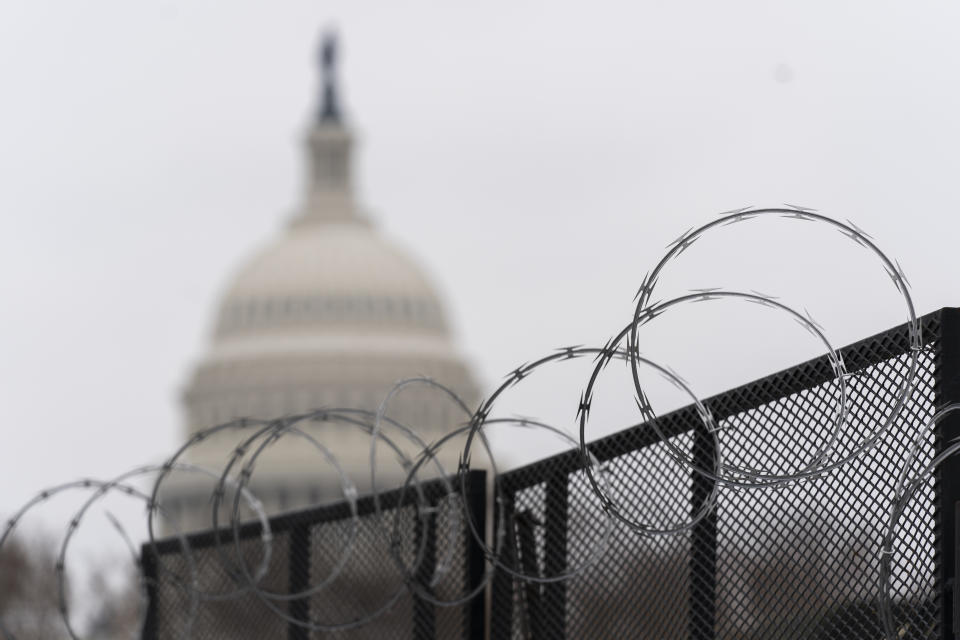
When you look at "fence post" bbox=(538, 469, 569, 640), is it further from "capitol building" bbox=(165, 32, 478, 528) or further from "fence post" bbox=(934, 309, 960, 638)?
"capitol building" bbox=(165, 32, 478, 528)

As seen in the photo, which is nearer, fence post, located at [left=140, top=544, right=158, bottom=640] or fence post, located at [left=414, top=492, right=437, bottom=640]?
fence post, located at [left=414, top=492, right=437, bottom=640]

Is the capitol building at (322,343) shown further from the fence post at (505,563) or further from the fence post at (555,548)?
the fence post at (555,548)

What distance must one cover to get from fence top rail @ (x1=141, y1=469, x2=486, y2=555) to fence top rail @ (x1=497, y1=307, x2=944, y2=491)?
618mm

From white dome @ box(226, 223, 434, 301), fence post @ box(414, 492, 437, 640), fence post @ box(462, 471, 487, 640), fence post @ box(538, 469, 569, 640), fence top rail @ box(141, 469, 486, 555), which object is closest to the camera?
fence post @ box(538, 469, 569, 640)

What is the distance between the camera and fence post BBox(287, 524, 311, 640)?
1705 centimetres

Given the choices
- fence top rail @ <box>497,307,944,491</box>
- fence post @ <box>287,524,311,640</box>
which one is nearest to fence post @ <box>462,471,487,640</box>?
fence top rail @ <box>497,307,944,491</box>

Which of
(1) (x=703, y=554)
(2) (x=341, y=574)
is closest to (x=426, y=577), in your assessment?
(2) (x=341, y=574)

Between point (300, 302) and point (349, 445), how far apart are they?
1701 cm

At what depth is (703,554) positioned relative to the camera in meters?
12.1

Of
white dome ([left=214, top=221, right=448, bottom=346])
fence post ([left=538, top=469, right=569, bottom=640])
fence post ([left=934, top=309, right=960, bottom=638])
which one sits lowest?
fence post ([left=538, top=469, right=569, bottom=640])

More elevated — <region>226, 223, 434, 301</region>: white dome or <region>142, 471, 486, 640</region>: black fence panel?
<region>226, 223, 434, 301</region>: white dome

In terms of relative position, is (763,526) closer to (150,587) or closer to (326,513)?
(326,513)

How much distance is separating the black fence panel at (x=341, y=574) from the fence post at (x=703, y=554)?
5.55 ft

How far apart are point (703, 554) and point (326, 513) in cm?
531
